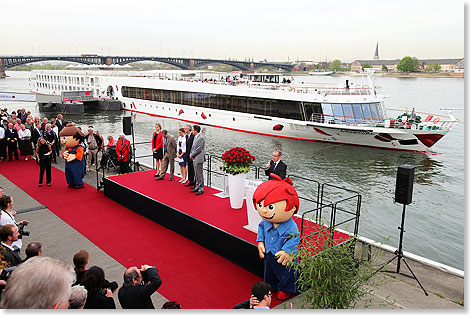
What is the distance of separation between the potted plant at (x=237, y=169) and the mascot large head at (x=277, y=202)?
1950 millimetres

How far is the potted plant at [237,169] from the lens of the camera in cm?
683

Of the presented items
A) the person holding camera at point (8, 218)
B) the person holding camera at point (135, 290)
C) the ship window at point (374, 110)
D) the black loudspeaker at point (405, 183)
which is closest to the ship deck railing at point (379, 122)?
the ship window at point (374, 110)

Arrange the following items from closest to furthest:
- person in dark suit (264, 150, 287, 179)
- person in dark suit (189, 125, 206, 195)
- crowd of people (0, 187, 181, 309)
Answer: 1. crowd of people (0, 187, 181, 309)
2. person in dark suit (264, 150, 287, 179)
3. person in dark suit (189, 125, 206, 195)

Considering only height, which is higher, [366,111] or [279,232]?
[366,111]

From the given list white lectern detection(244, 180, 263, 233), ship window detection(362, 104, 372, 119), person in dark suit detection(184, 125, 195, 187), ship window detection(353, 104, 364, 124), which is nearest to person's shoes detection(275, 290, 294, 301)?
white lectern detection(244, 180, 263, 233)

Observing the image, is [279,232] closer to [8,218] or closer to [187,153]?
[8,218]

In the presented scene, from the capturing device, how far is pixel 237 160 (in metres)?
6.84

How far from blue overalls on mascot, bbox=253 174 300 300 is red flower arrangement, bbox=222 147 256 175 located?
1867 millimetres

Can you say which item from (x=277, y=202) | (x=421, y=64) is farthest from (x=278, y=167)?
(x=421, y=64)

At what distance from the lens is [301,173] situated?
56.1ft

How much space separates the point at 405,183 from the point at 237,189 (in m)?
2.93

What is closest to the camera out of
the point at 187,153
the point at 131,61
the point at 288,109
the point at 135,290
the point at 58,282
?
the point at 58,282

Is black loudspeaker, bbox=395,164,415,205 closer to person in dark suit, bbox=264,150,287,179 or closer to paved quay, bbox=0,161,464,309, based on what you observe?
paved quay, bbox=0,161,464,309

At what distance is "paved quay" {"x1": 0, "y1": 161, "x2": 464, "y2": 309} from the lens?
195 inches
